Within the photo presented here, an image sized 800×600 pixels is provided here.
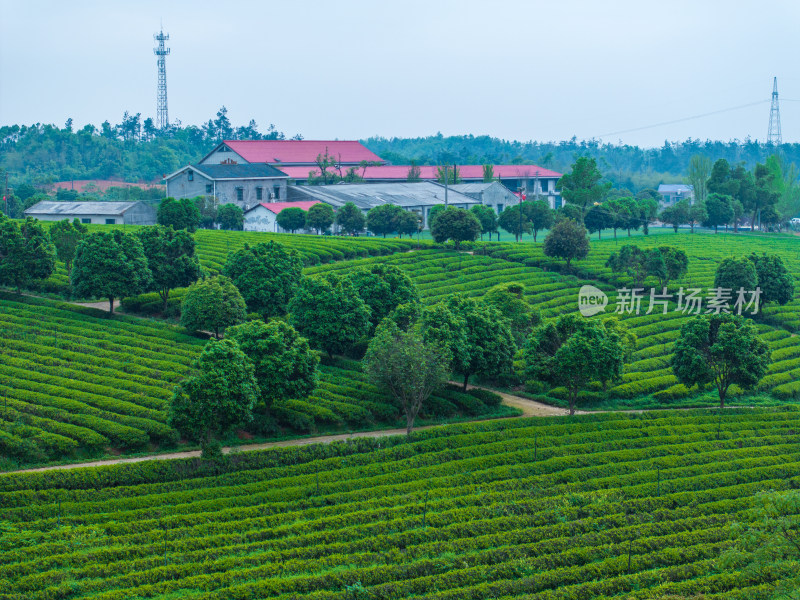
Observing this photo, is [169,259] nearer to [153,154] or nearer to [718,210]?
[718,210]

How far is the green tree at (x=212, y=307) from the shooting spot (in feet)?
133

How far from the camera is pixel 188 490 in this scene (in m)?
26.4

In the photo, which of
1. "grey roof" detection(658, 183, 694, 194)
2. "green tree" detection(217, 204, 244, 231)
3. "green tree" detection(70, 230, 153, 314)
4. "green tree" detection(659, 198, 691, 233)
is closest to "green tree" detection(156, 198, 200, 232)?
"green tree" detection(217, 204, 244, 231)

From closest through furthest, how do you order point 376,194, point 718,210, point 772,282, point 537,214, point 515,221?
point 772,282, point 515,221, point 537,214, point 718,210, point 376,194

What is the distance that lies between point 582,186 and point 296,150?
4255 centimetres

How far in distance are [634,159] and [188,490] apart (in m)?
180

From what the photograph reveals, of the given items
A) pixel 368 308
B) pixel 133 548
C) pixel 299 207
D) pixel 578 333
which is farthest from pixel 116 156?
pixel 133 548

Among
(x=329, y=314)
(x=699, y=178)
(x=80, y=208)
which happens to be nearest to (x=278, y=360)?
(x=329, y=314)

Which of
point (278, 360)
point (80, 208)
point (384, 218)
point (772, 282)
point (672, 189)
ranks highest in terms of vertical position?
point (672, 189)

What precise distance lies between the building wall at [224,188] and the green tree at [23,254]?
127ft

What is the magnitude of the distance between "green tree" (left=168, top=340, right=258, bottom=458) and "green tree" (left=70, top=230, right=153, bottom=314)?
14.9m

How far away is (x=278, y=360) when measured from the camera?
107 feet

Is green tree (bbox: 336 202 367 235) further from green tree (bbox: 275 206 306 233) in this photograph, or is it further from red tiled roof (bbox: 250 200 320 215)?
red tiled roof (bbox: 250 200 320 215)

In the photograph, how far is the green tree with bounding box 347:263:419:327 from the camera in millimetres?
42781
